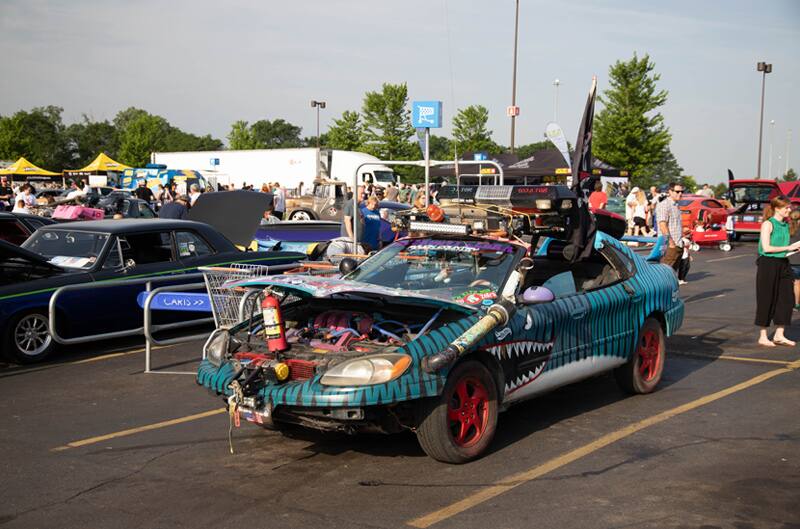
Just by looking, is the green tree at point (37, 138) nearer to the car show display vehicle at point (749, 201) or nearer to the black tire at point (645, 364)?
the car show display vehicle at point (749, 201)

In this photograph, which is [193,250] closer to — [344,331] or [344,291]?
[344,331]

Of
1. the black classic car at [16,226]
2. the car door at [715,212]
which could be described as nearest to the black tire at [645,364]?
the black classic car at [16,226]

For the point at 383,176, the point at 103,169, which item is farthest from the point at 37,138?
the point at 383,176

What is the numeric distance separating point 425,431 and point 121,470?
6.73 ft

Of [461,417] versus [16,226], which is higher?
[16,226]

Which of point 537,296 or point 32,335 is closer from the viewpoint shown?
point 537,296

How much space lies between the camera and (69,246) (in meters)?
10.6

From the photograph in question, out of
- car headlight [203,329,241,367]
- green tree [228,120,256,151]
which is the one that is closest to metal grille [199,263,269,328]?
car headlight [203,329,241,367]

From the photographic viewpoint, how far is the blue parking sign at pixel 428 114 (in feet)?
37.8

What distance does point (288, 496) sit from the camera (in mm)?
5090

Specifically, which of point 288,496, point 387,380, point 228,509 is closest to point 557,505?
point 387,380

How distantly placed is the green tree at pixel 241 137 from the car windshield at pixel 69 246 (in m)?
89.7

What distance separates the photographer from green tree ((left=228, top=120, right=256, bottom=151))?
98812 mm

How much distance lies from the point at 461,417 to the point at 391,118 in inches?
2215
